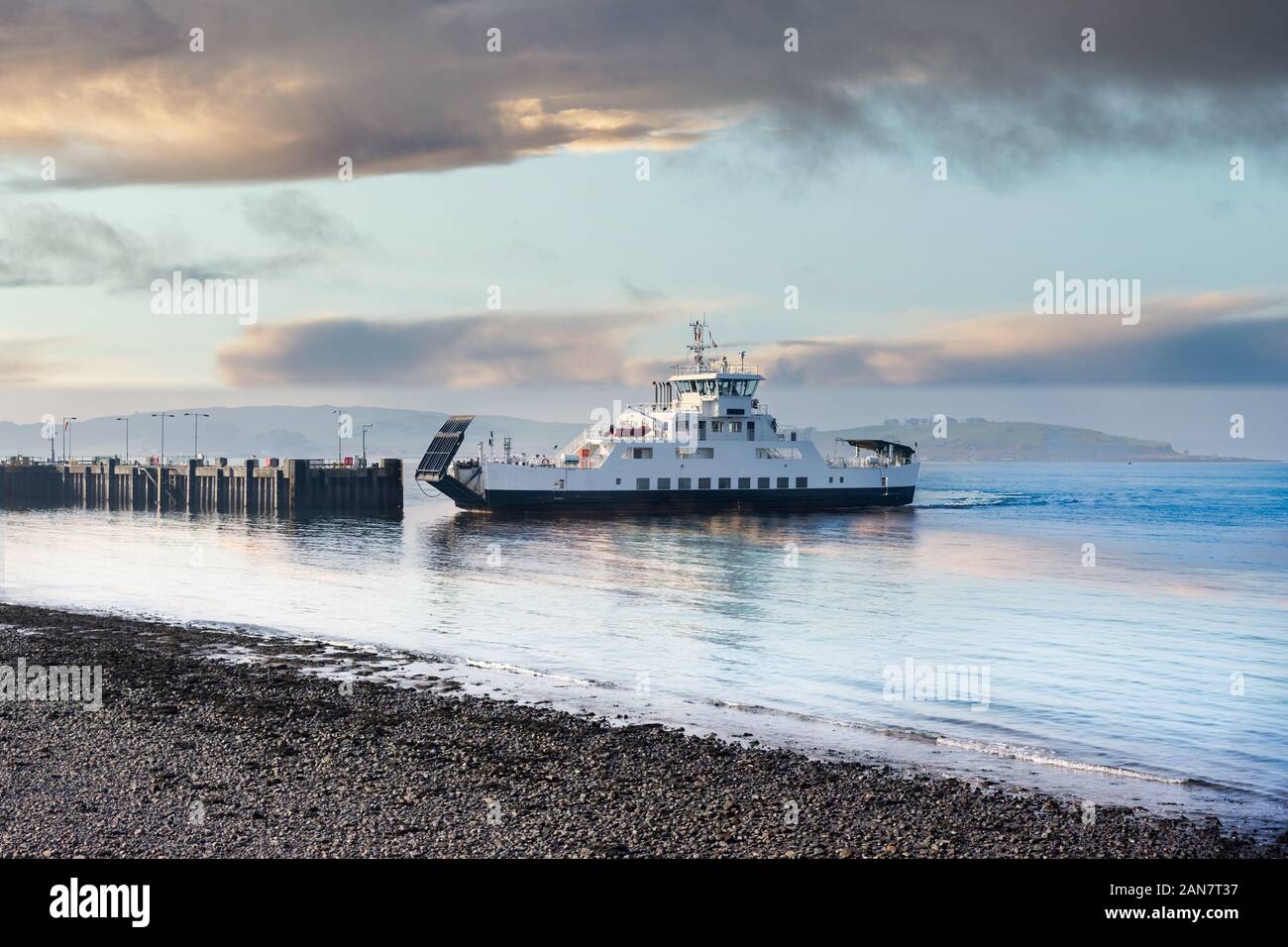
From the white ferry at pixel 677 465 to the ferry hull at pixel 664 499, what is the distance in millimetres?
67

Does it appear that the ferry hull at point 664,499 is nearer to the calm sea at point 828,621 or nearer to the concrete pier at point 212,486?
the calm sea at point 828,621

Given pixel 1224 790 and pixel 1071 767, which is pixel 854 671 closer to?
pixel 1071 767

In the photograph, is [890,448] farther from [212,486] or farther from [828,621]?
[828,621]

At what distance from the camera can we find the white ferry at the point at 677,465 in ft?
236

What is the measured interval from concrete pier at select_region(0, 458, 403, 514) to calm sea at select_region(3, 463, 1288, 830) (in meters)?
16.4

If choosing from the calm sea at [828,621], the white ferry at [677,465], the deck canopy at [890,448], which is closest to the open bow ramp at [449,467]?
the white ferry at [677,465]

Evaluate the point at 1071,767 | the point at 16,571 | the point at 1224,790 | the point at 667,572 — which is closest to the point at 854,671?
the point at 1071,767

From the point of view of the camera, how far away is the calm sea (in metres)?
16.8

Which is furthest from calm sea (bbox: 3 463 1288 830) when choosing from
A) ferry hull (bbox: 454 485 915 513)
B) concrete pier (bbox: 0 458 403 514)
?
concrete pier (bbox: 0 458 403 514)

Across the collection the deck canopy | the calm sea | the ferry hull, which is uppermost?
the deck canopy

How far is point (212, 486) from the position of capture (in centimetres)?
8875

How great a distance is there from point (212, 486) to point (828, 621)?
235 feet

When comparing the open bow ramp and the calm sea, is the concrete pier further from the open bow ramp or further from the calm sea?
the calm sea

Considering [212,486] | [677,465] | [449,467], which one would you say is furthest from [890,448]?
[212,486]
